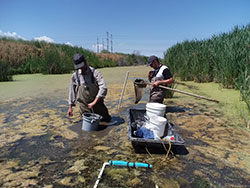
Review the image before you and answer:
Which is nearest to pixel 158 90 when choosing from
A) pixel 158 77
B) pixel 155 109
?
pixel 158 77

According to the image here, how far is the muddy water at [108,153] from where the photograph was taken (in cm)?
208

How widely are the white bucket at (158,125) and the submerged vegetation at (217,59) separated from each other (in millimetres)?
3434

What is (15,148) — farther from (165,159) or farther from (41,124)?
(165,159)

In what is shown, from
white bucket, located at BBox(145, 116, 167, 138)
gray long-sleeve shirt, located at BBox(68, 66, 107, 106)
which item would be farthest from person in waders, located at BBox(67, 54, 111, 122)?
white bucket, located at BBox(145, 116, 167, 138)

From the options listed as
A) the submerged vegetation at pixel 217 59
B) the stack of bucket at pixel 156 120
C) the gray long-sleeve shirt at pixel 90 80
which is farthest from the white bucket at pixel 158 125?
the submerged vegetation at pixel 217 59

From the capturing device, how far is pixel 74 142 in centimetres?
299

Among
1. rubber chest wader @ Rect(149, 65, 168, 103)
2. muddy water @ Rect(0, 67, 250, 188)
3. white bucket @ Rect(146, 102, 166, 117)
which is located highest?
rubber chest wader @ Rect(149, 65, 168, 103)

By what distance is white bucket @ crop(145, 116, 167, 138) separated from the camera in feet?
8.82

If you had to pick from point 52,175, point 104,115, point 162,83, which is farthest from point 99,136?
point 162,83

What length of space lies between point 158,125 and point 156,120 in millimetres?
72

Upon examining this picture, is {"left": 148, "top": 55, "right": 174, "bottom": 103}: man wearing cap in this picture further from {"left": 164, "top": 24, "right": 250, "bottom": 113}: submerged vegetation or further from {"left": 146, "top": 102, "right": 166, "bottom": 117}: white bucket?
{"left": 164, "top": 24, "right": 250, "bottom": 113}: submerged vegetation

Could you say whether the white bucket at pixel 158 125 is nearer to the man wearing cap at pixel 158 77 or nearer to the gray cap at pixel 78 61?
the man wearing cap at pixel 158 77

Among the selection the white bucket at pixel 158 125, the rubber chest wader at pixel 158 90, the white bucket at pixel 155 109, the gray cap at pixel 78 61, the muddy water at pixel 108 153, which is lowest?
the muddy water at pixel 108 153

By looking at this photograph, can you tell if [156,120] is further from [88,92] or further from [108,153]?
[88,92]
